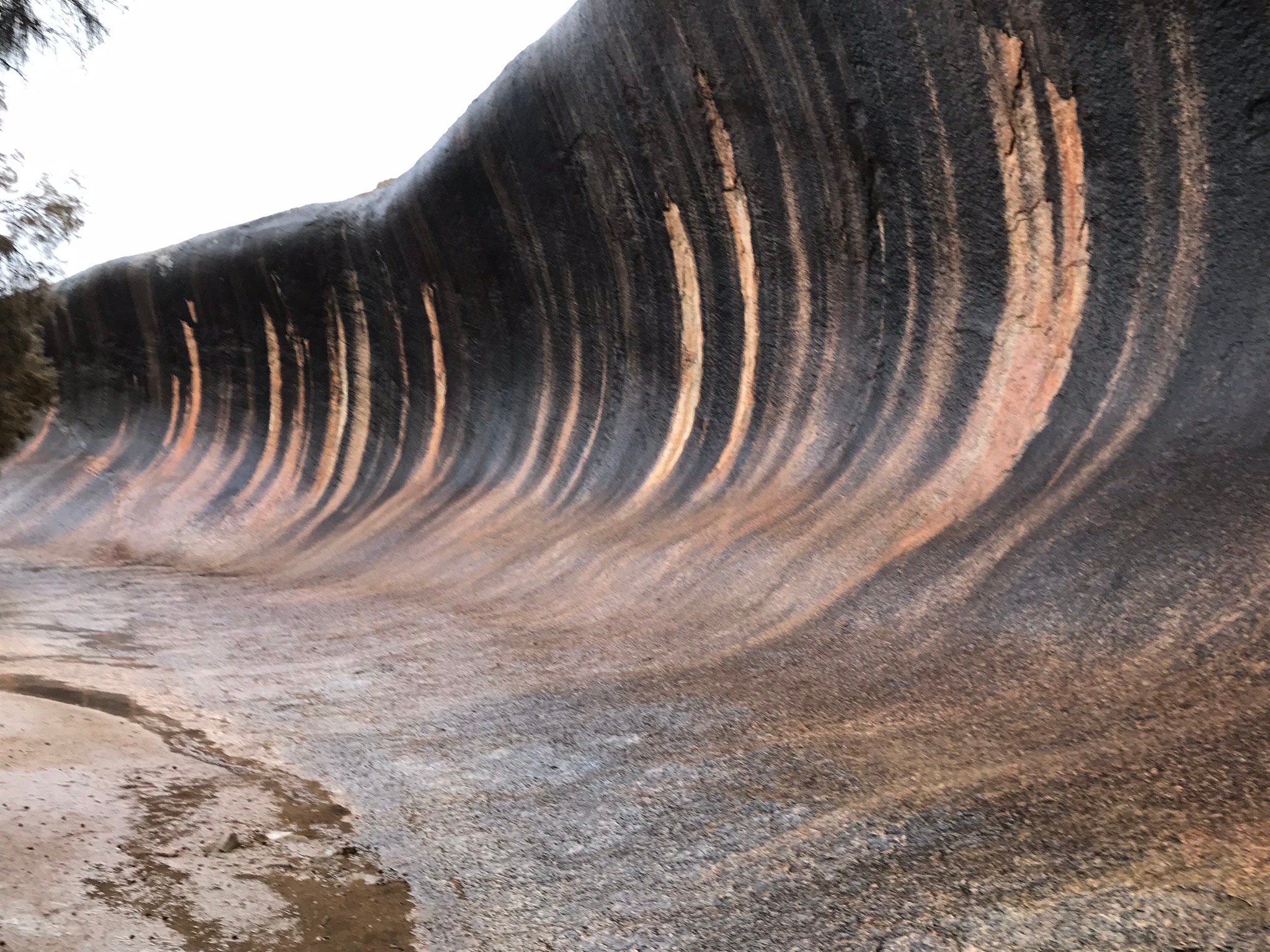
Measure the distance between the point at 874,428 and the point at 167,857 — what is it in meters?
4.36

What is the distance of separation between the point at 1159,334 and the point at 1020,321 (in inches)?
32.5

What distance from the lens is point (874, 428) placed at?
20.6 ft

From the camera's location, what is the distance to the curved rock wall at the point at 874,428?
2908mm

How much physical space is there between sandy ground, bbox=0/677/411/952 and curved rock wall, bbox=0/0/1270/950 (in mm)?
539

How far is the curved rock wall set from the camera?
291cm

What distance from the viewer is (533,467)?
928 cm

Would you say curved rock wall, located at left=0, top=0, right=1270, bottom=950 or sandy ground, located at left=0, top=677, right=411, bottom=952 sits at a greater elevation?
curved rock wall, located at left=0, top=0, right=1270, bottom=950

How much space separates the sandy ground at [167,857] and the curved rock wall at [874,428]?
21.2 inches

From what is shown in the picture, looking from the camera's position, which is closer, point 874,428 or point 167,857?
point 167,857

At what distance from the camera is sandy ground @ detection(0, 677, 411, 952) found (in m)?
2.60

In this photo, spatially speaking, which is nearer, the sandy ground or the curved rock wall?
the sandy ground

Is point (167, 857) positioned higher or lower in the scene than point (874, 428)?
lower

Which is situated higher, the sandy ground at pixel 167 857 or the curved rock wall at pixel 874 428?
the curved rock wall at pixel 874 428

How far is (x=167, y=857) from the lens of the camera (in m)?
3.06
